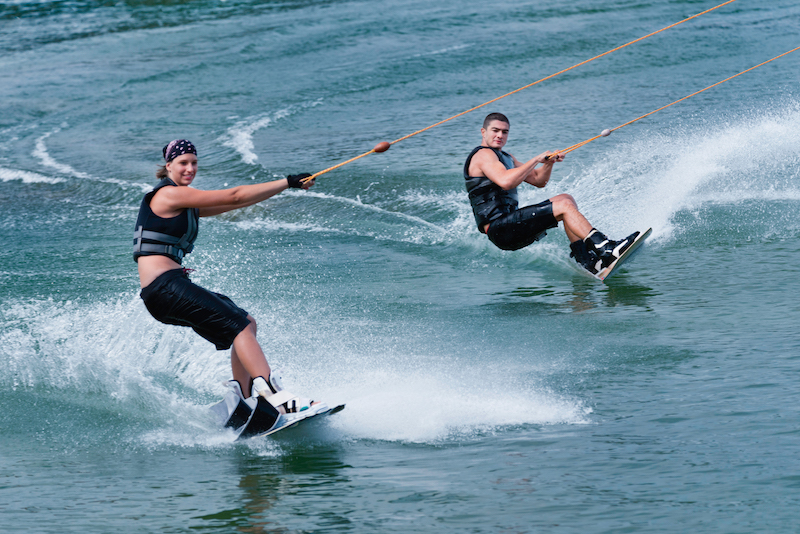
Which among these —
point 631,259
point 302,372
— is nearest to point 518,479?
point 302,372

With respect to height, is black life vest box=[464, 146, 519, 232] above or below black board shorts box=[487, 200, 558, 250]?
above

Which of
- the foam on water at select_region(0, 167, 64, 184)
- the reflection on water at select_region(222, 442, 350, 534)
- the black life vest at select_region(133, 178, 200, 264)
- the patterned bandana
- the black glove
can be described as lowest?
the reflection on water at select_region(222, 442, 350, 534)

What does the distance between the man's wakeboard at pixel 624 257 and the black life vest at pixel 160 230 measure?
3.98 m

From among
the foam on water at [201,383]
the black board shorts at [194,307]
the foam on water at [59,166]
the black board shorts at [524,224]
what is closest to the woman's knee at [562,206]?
the black board shorts at [524,224]

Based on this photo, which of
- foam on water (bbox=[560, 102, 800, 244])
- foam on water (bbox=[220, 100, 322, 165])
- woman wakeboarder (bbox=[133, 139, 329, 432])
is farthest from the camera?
foam on water (bbox=[220, 100, 322, 165])

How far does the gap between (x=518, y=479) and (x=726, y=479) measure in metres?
0.90

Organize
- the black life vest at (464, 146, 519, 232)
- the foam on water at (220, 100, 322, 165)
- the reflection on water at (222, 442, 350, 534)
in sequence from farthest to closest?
the foam on water at (220, 100, 322, 165)
the black life vest at (464, 146, 519, 232)
the reflection on water at (222, 442, 350, 534)

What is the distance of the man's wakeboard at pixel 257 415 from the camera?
16.3 ft

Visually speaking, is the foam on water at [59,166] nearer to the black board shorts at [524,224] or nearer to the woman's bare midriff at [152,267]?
the black board shorts at [524,224]

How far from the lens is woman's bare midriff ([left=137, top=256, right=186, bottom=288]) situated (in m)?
5.23

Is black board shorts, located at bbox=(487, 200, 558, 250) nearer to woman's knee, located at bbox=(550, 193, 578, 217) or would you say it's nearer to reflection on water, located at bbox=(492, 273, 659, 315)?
woman's knee, located at bbox=(550, 193, 578, 217)

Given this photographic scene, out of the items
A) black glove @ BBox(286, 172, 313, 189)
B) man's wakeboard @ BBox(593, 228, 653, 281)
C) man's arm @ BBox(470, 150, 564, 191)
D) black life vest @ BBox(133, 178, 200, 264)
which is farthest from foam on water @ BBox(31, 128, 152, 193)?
black glove @ BBox(286, 172, 313, 189)

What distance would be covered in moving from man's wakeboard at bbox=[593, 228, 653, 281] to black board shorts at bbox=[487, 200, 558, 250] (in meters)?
0.57

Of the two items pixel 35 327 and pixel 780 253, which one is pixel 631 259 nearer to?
pixel 780 253
